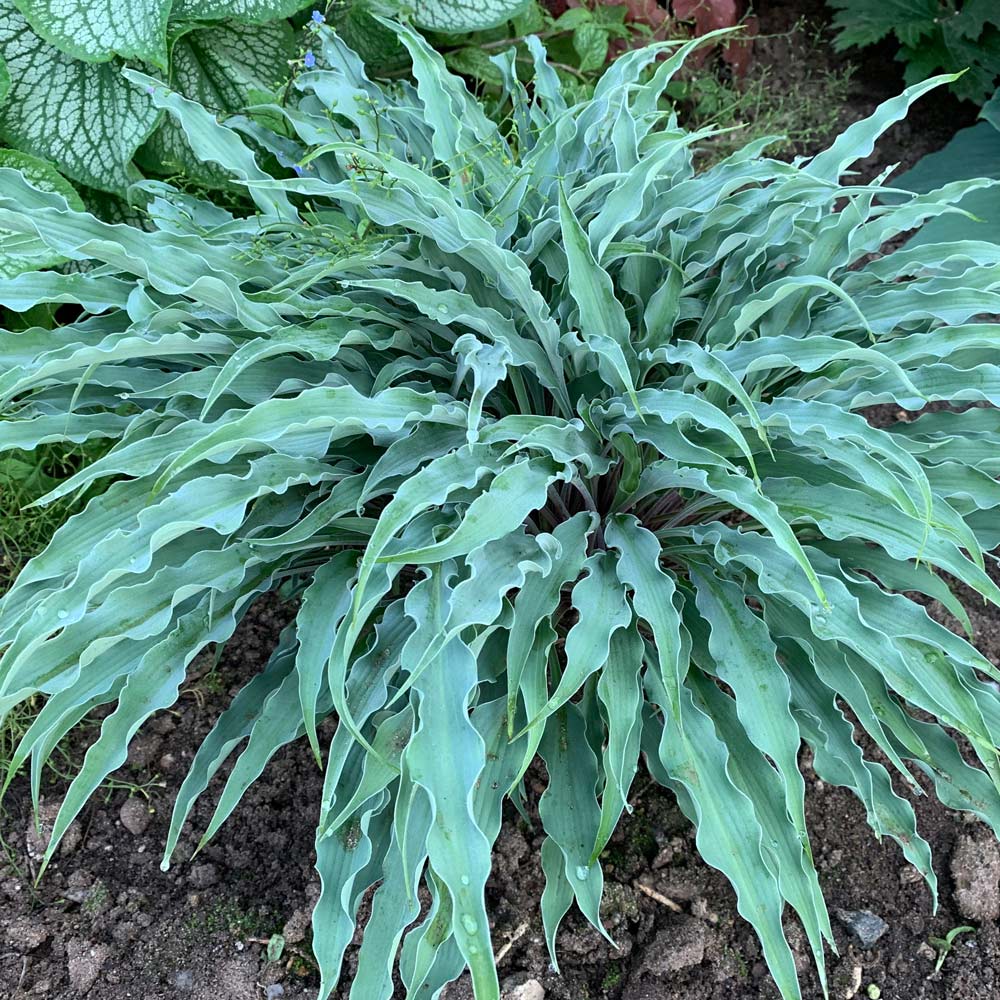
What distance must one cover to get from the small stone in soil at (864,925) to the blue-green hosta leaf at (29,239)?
Result: 142 cm

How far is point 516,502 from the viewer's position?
1.14 metres

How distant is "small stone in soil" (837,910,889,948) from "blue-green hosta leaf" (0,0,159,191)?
1754 mm

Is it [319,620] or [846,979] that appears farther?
[846,979]

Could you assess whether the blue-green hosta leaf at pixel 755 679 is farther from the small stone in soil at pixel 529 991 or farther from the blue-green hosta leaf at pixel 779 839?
the small stone in soil at pixel 529 991

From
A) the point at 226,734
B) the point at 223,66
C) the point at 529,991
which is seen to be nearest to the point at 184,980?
the point at 226,734

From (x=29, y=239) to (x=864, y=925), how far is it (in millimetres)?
1534

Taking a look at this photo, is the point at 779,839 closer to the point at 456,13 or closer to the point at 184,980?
the point at 184,980

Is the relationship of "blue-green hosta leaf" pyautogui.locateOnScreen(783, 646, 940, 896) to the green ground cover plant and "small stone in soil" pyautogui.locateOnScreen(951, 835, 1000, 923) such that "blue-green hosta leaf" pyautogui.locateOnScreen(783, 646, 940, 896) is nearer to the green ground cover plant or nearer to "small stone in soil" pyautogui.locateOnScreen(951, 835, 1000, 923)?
"small stone in soil" pyautogui.locateOnScreen(951, 835, 1000, 923)

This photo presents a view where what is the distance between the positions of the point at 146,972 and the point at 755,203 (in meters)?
1.38

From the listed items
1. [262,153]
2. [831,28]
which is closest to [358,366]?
[262,153]

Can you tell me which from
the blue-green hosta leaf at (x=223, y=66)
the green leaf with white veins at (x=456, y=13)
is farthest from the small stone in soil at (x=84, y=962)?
the green leaf with white veins at (x=456, y=13)

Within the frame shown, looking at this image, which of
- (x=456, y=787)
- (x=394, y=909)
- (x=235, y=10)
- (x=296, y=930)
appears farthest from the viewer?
(x=235, y=10)

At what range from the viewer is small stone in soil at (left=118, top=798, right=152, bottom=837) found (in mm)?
1545

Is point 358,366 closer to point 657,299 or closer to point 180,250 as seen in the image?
point 180,250
